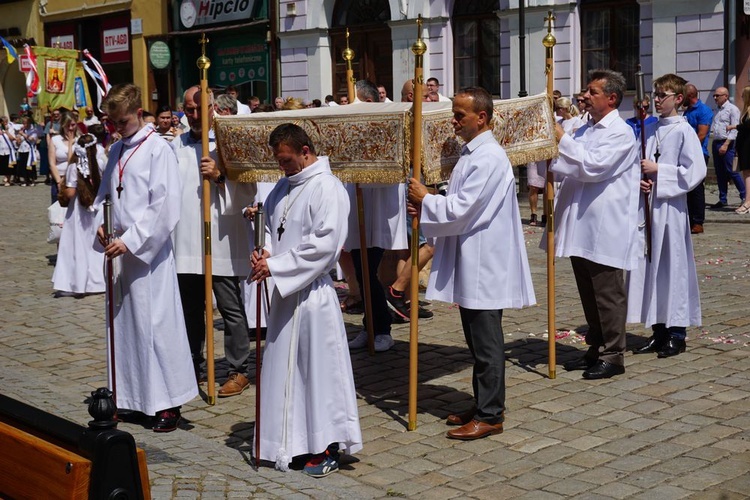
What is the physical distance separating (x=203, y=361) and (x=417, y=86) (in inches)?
106

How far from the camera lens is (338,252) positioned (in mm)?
5836

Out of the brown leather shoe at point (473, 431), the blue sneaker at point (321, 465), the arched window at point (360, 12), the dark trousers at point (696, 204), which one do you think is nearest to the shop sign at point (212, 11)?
the arched window at point (360, 12)

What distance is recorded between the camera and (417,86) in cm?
631

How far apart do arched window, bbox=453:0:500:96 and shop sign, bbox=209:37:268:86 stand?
5873 mm

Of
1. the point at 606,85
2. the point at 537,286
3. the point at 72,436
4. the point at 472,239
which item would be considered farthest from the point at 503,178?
the point at 537,286

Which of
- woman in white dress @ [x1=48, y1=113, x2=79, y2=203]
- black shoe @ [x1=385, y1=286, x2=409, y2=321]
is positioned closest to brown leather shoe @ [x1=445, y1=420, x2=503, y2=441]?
black shoe @ [x1=385, y1=286, x2=409, y2=321]

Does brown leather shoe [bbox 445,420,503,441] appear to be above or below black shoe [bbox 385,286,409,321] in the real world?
below

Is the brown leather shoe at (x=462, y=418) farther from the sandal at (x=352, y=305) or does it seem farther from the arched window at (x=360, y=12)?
the arched window at (x=360, y=12)

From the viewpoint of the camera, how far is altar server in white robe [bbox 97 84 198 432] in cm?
667

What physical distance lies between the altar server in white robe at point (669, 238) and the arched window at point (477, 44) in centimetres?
1537

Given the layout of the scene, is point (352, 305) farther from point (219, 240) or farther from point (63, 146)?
point (63, 146)

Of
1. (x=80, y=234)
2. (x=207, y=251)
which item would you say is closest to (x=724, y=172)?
(x=80, y=234)

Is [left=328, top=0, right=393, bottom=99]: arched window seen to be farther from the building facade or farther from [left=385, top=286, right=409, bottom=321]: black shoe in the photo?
[left=385, top=286, right=409, bottom=321]: black shoe

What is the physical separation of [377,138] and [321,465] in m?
1.98
